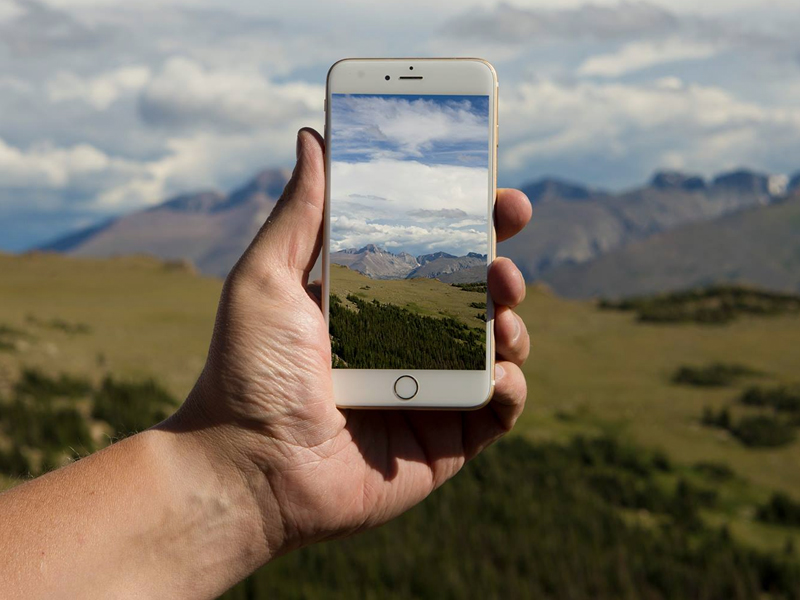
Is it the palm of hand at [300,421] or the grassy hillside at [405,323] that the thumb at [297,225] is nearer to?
the palm of hand at [300,421]

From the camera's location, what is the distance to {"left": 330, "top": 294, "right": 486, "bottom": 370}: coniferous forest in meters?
2.52

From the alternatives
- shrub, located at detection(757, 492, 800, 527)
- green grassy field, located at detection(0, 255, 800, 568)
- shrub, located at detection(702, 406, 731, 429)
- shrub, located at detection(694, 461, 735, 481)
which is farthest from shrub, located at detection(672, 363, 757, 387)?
shrub, located at detection(757, 492, 800, 527)

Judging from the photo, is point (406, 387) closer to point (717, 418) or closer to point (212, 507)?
point (212, 507)

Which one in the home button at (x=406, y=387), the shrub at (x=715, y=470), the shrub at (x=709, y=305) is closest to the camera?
the home button at (x=406, y=387)

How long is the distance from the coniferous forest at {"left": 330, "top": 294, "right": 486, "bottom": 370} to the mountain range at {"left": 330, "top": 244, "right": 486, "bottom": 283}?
0.10m

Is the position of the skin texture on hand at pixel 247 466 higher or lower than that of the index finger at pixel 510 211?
lower

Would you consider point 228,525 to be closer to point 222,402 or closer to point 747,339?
point 222,402

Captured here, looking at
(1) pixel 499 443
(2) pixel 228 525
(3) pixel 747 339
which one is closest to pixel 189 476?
(2) pixel 228 525

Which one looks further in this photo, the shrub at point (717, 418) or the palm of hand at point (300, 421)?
the shrub at point (717, 418)

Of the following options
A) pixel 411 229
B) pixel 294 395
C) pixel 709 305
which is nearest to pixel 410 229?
pixel 411 229

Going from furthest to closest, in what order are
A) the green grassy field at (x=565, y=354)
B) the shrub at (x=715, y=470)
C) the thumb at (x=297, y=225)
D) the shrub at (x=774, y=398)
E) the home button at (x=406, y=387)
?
the shrub at (x=774, y=398), the shrub at (x=715, y=470), the green grassy field at (x=565, y=354), the home button at (x=406, y=387), the thumb at (x=297, y=225)

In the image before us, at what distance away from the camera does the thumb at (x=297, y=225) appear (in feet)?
7.50

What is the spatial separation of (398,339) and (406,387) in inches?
6.1

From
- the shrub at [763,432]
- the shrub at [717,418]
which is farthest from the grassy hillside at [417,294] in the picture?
the shrub at [717,418]
